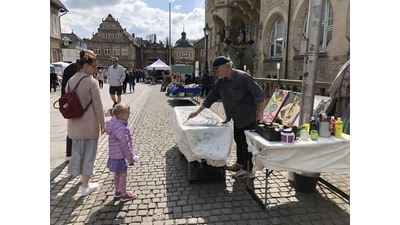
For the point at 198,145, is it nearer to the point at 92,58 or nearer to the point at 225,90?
the point at 225,90

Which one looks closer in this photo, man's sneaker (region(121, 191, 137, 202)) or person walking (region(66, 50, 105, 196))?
person walking (region(66, 50, 105, 196))

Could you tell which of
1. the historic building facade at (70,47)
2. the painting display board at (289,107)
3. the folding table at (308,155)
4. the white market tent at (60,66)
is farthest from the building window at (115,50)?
the folding table at (308,155)

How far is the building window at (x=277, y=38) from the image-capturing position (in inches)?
650

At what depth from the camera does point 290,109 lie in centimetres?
678

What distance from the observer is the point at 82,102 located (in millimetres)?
3537

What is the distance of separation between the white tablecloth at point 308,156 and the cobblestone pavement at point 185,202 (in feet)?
2.08

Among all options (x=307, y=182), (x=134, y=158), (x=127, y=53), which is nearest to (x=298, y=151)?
(x=307, y=182)

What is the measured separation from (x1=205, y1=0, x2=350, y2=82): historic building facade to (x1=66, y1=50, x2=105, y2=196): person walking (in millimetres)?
3100

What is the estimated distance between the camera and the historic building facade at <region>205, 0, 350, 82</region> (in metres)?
10.5

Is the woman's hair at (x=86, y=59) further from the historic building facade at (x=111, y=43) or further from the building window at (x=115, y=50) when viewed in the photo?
the building window at (x=115, y=50)

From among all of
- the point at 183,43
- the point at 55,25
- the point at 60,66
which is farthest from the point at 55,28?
the point at 183,43

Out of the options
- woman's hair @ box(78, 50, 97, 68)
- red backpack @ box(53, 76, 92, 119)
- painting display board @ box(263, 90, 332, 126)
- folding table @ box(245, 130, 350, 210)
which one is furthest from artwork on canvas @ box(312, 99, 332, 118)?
Answer: red backpack @ box(53, 76, 92, 119)

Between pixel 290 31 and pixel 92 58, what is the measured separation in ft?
42.5

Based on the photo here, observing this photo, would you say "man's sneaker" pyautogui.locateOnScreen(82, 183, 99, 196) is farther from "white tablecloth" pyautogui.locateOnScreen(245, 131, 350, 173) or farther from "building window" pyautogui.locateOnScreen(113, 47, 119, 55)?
"building window" pyautogui.locateOnScreen(113, 47, 119, 55)
